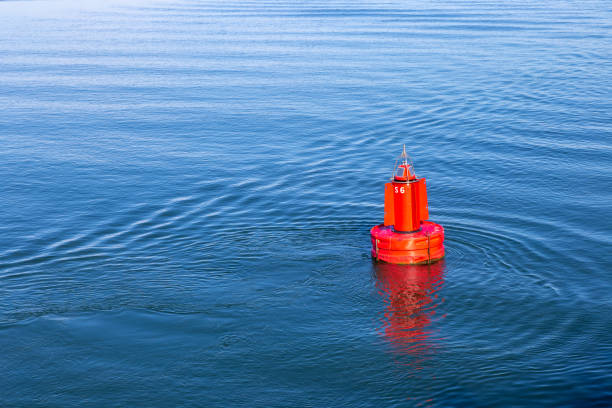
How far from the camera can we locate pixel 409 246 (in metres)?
14.4

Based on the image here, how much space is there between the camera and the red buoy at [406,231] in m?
14.4

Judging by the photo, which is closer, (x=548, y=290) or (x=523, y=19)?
(x=548, y=290)

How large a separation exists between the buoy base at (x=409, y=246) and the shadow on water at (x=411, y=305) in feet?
0.47

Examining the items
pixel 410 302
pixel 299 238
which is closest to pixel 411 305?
pixel 410 302

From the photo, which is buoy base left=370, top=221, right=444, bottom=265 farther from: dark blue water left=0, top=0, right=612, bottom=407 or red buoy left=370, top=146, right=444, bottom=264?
dark blue water left=0, top=0, right=612, bottom=407

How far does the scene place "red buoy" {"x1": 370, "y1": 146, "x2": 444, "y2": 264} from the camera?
14.4 metres

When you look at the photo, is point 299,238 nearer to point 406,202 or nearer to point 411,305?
point 406,202

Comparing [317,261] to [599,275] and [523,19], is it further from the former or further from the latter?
[523,19]

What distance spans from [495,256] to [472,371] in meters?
4.72

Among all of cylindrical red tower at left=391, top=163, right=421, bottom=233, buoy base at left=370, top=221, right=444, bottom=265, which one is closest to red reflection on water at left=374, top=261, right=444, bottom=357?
buoy base at left=370, top=221, right=444, bottom=265

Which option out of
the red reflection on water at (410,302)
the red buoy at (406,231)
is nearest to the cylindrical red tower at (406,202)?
the red buoy at (406,231)

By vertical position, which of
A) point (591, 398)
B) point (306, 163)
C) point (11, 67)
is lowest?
point (591, 398)

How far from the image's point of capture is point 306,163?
72.0 feet

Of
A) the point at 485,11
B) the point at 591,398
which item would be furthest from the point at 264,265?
the point at 485,11
